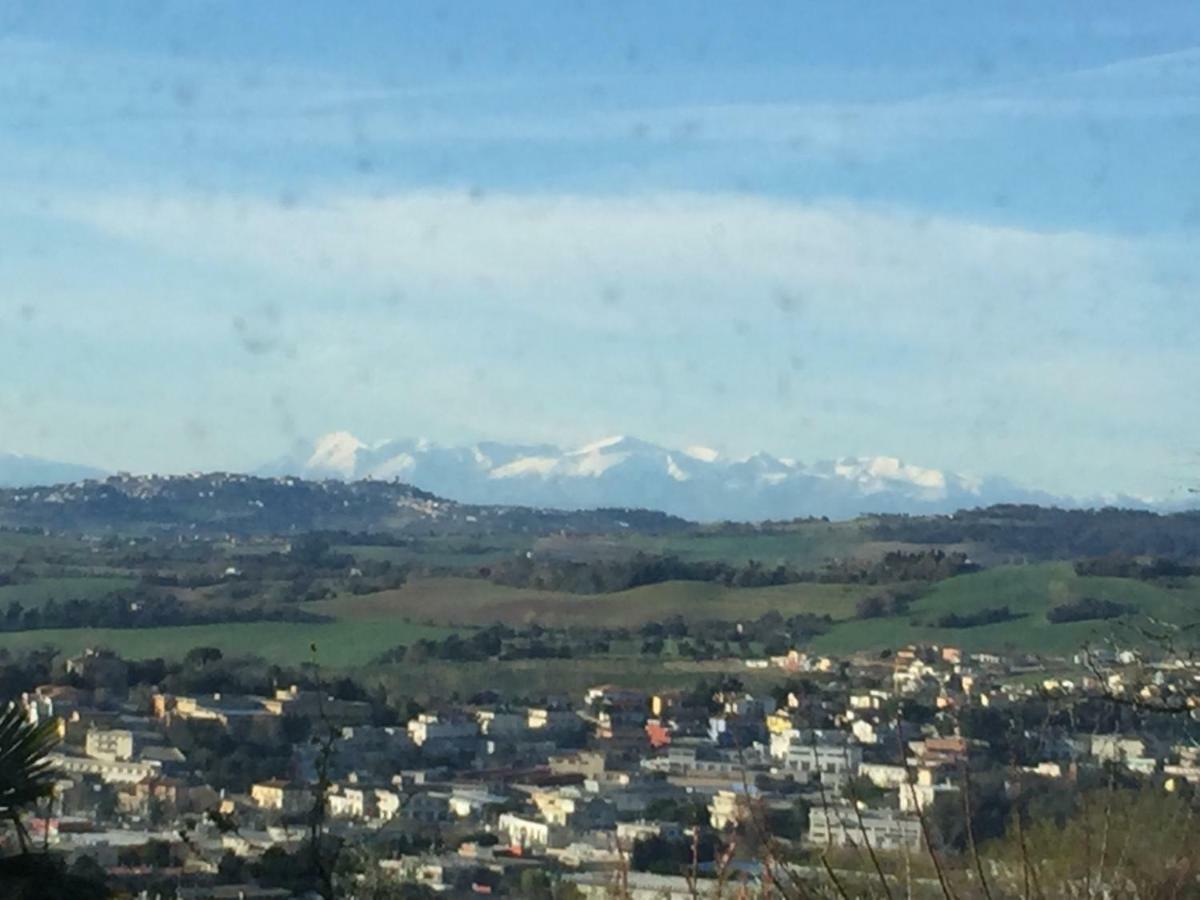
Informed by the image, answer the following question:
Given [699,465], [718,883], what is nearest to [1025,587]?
[718,883]

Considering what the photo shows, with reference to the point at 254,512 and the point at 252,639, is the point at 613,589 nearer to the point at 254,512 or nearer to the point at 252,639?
the point at 252,639

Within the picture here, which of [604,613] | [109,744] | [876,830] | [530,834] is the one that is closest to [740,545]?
[604,613]

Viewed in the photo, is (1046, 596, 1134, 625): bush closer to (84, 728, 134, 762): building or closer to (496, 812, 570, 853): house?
(496, 812, 570, 853): house

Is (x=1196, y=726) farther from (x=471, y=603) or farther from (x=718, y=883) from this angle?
(x=471, y=603)

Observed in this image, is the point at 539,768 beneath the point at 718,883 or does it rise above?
beneath

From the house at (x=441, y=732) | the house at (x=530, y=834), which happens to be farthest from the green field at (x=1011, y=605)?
the house at (x=530, y=834)

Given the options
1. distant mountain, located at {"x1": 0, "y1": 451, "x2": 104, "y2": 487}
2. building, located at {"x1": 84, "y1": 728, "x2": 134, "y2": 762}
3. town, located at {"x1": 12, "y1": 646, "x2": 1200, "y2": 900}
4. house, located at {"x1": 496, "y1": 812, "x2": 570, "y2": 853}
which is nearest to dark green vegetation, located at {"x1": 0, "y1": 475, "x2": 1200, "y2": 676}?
town, located at {"x1": 12, "y1": 646, "x2": 1200, "y2": 900}
